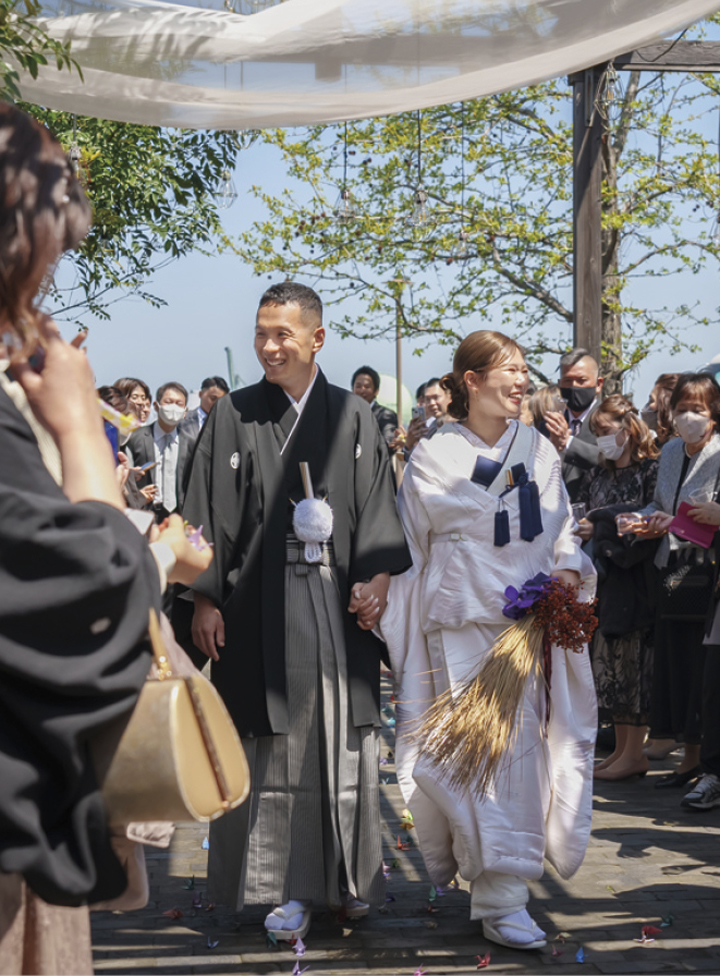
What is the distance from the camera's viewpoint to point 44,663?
1410 millimetres

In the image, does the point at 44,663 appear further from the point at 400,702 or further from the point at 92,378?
the point at 400,702

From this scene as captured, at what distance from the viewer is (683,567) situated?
5887 mm

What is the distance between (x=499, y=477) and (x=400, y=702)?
90cm

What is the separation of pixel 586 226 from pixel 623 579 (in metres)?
3.55

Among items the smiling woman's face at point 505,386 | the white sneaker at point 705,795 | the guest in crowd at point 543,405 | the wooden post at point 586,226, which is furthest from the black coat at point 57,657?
the wooden post at point 586,226

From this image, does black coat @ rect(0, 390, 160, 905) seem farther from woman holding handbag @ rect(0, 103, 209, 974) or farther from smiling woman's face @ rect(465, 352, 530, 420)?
smiling woman's face @ rect(465, 352, 530, 420)

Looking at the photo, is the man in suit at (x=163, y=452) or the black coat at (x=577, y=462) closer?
the black coat at (x=577, y=462)

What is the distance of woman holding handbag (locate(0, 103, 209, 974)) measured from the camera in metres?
1.41

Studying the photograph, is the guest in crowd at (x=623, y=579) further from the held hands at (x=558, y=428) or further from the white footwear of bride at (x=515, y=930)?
the white footwear of bride at (x=515, y=930)

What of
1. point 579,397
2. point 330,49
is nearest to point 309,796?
point 330,49

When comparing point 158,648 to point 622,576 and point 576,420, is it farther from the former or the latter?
point 576,420

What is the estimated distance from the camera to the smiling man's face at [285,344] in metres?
4.15

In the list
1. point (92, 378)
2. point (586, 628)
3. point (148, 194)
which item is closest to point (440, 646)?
point (586, 628)

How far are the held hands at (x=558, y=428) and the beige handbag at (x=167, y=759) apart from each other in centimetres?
557
